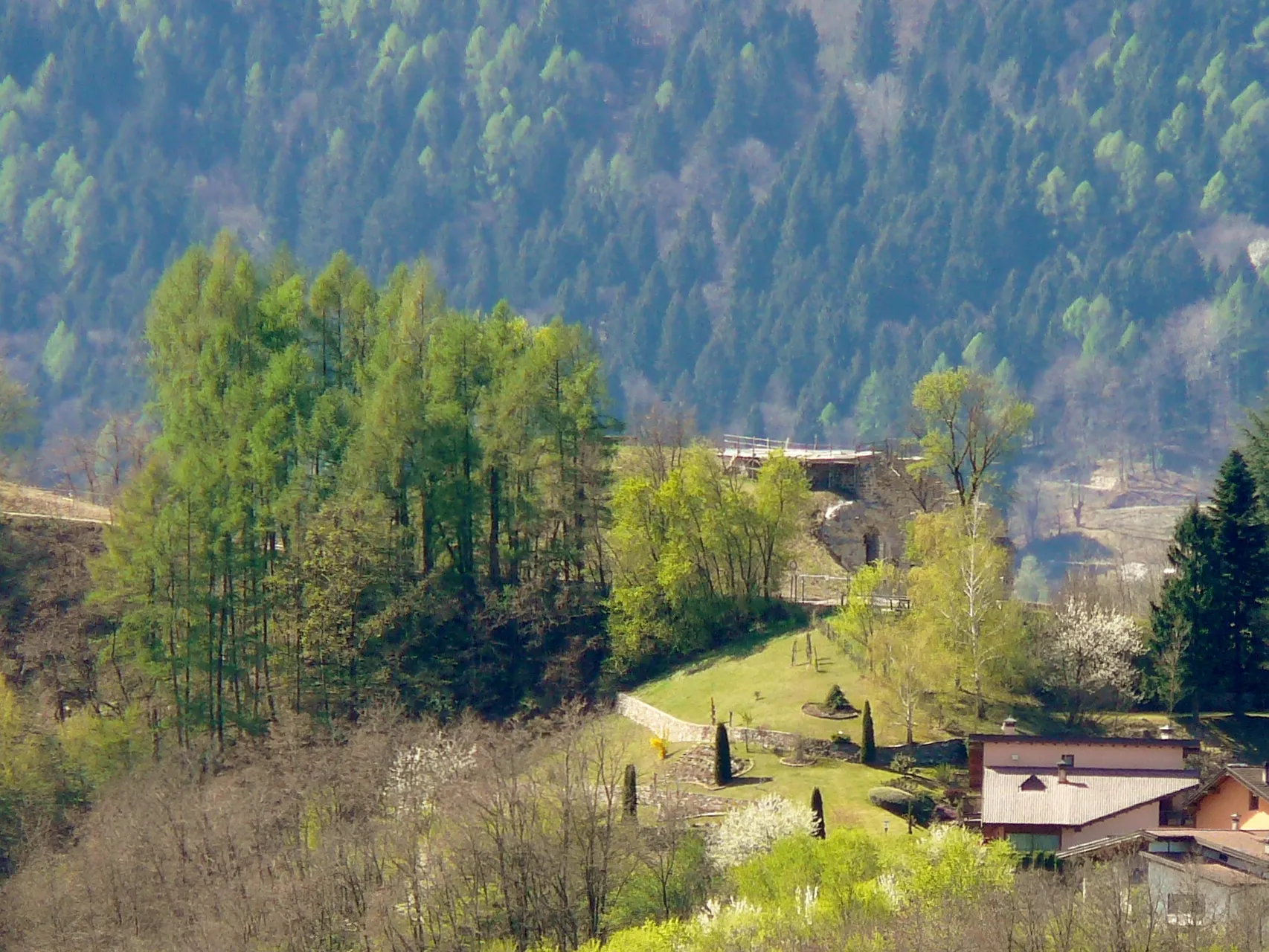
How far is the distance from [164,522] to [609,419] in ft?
60.0

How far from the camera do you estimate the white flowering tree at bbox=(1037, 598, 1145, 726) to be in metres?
73.9

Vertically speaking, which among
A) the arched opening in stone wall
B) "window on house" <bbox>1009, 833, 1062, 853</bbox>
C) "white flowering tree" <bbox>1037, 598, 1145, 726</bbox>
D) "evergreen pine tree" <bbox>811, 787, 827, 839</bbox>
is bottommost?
"window on house" <bbox>1009, 833, 1062, 853</bbox>

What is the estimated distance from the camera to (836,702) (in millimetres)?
74062

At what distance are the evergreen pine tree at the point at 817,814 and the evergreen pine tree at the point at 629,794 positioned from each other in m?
5.30

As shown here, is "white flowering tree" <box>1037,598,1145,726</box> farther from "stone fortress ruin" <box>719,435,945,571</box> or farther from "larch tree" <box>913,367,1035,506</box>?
"stone fortress ruin" <box>719,435,945,571</box>

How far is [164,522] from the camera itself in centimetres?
8188

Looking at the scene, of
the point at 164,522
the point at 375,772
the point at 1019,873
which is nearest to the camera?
the point at 1019,873

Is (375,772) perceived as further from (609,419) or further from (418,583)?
(609,419)

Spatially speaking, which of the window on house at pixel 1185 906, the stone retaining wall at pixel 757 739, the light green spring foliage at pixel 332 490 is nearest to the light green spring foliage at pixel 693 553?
the light green spring foliage at pixel 332 490

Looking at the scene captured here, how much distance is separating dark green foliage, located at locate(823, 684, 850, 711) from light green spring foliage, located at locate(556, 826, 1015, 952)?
13.8 meters

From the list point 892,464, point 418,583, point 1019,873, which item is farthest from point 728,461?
point 1019,873

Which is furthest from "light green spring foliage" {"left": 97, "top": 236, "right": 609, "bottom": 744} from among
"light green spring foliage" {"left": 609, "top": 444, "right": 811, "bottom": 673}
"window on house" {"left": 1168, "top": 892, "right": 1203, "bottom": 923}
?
"window on house" {"left": 1168, "top": 892, "right": 1203, "bottom": 923}

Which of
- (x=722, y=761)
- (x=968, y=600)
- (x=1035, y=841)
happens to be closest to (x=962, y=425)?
(x=968, y=600)

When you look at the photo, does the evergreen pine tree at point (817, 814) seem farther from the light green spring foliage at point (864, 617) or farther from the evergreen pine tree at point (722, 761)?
the light green spring foliage at point (864, 617)
